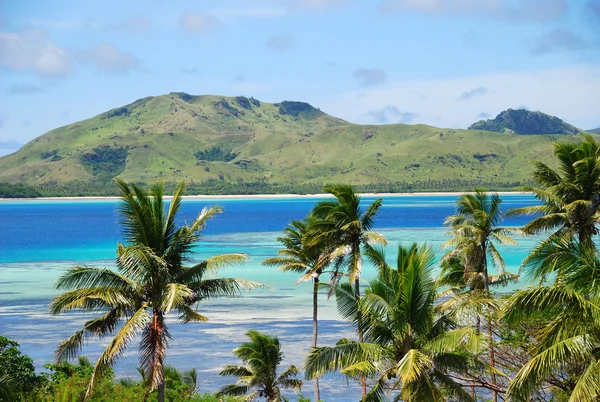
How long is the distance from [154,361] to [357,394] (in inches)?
821

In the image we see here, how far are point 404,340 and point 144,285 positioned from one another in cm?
740

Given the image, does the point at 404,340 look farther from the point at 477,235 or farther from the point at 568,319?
the point at 477,235

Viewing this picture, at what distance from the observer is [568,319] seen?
16.5 metres

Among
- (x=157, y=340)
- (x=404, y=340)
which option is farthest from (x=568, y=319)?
(x=157, y=340)

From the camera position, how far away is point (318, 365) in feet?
65.4

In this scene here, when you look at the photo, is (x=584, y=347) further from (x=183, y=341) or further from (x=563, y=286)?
(x=183, y=341)

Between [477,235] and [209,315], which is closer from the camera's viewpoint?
[477,235]

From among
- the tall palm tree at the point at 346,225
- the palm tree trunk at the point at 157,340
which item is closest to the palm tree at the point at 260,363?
the tall palm tree at the point at 346,225

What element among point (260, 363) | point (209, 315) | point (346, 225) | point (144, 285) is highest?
point (346, 225)

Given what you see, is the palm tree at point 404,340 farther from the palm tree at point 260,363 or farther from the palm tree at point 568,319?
the palm tree at point 260,363

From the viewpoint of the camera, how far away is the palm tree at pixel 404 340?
19312 mm

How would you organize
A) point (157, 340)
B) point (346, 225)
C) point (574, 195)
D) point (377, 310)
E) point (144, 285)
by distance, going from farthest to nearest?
point (346, 225) → point (574, 195) → point (144, 285) → point (157, 340) → point (377, 310)

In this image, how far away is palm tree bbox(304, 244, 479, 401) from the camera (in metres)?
19.3

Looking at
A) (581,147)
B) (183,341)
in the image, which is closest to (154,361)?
(581,147)
